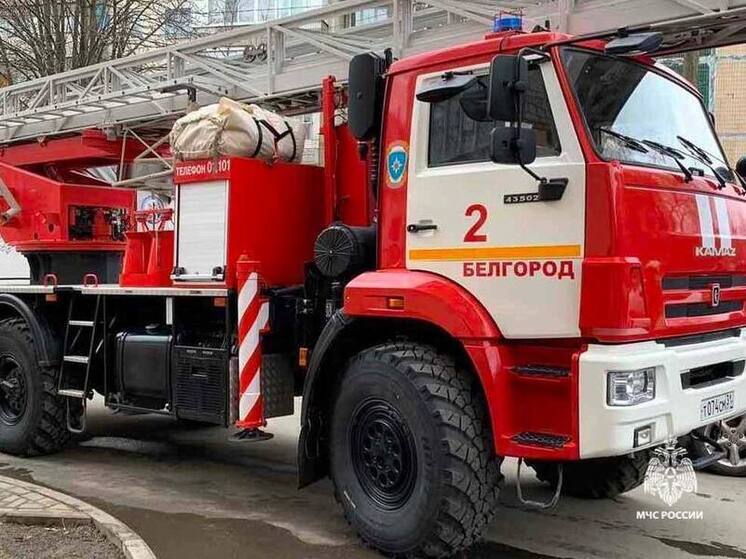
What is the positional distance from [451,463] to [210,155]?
9.03 ft

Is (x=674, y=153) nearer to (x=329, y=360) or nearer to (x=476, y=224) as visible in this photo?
(x=476, y=224)

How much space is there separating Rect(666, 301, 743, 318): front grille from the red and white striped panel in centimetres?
264

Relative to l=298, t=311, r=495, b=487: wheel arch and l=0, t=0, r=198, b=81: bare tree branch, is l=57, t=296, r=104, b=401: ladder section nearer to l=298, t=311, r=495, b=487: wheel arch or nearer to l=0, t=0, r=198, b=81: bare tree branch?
l=298, t=311, r=495, b=487: wheel arch

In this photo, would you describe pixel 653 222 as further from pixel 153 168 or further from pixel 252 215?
pixel 153 168

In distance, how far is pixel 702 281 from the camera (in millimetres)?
4227

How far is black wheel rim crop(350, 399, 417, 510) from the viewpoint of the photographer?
4398mm

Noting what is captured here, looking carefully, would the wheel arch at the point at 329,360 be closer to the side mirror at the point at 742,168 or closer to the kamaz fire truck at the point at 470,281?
the kamaz fire truck at the point at 470,281

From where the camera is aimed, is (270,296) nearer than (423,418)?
No

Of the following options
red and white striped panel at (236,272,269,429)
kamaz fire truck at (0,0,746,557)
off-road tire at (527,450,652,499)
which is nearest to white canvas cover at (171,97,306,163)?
kamaz fire truck at (0,0,746,557)

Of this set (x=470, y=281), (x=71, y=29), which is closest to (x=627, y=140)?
(x=470, y=281)

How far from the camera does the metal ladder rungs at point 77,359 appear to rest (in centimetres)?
680

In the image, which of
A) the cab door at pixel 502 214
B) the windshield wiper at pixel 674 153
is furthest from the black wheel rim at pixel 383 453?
the windshield wiper at pixel 674 153

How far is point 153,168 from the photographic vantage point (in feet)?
25.1

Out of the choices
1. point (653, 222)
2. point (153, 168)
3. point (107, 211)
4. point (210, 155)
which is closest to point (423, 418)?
point (653, 222)
